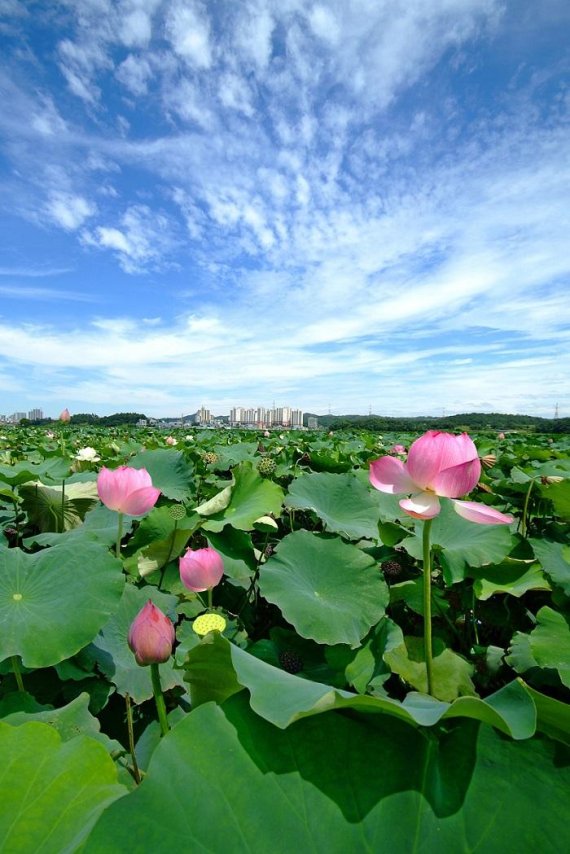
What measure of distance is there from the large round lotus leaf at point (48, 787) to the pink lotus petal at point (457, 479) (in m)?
0.66

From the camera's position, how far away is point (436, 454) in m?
0.88

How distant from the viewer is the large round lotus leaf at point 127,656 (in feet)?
3.61

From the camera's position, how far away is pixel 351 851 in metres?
0.45

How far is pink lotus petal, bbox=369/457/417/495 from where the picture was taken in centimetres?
94

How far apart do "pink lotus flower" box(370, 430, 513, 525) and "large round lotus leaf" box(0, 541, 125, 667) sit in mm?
696

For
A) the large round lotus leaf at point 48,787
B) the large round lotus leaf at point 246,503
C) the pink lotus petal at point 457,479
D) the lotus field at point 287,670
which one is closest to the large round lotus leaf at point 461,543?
the lotus field at point 287,670

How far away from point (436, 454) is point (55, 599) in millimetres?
915

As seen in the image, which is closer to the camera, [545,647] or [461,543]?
[545,647]

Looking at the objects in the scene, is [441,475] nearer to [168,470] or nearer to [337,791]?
[337,791]

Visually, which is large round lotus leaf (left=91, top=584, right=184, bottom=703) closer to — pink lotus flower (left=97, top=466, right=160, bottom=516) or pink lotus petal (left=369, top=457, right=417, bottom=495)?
pink lotus flower (left=97, top=466, right=160, bottom=516)

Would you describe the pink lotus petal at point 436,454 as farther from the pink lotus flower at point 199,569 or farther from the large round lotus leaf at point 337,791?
the pink lotus flower at point 199,569

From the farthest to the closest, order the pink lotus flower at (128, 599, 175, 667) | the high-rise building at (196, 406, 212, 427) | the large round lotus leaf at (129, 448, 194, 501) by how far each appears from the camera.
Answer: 1. the high-rise building at (196, 406, 212, 427)
2. the large round lotus leaf at (129, 448, 194, 501)
3. the pink lotus flower at (128, 599, 175, 667)

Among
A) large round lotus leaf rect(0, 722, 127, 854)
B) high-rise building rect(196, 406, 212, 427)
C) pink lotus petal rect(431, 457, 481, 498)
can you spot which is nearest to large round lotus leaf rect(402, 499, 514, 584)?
pink lotus petal rect(431, 457, 481, 498)

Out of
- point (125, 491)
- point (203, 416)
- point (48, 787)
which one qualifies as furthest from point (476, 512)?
point (203, 416)
